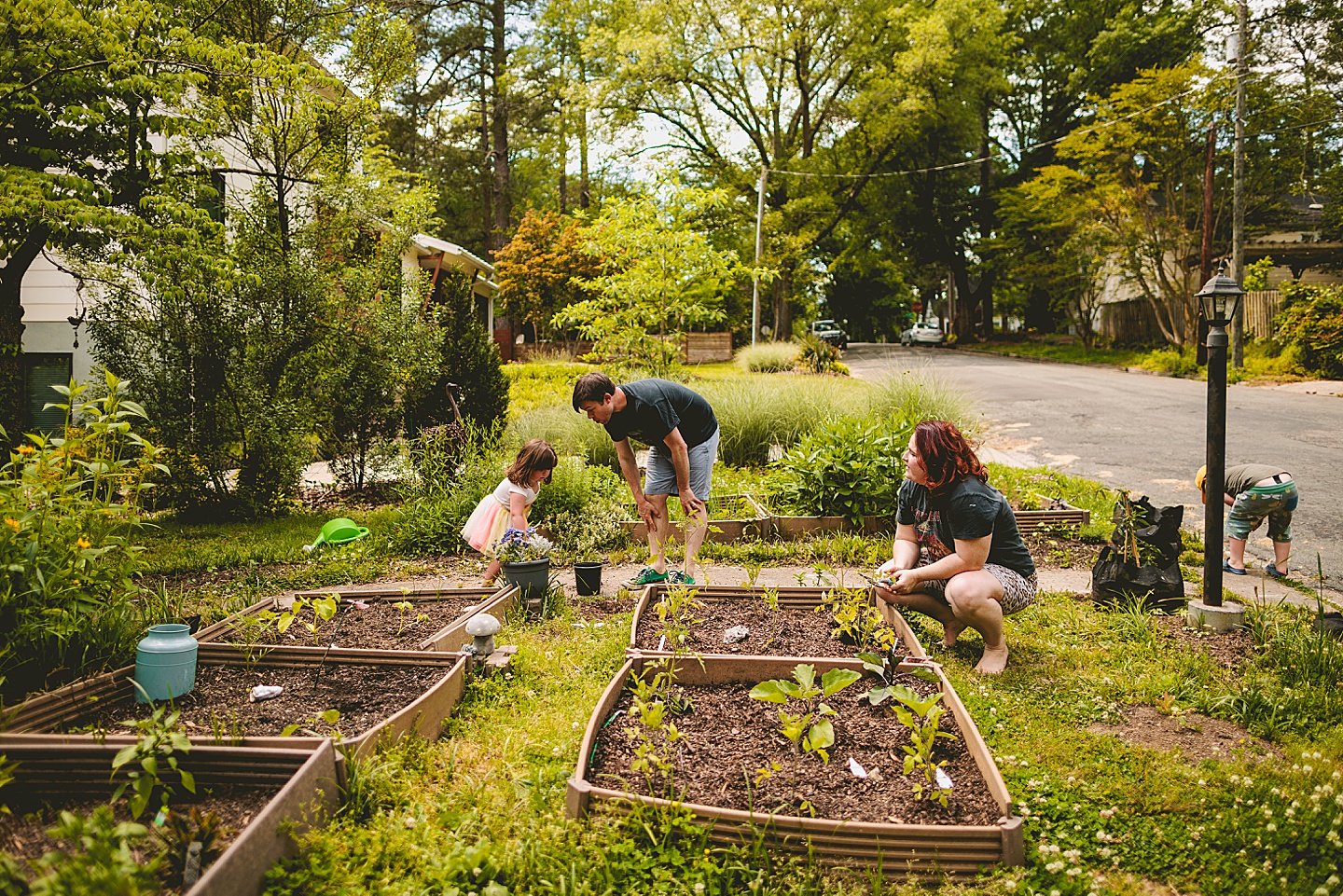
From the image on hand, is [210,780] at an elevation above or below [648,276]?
below

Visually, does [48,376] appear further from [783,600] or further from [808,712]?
[808,712]

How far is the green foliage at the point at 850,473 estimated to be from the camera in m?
6.17

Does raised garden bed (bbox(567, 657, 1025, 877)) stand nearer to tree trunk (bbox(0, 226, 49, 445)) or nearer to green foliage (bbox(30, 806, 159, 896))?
green foliage (bbox(30, 806, 159, 896))

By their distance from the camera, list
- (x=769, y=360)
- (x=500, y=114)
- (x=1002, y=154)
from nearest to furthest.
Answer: (x=769, y=360) → (x=500, y=114) → (x=1002, y=154)

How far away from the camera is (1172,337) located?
65.9 ft

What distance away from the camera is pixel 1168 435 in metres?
9.95

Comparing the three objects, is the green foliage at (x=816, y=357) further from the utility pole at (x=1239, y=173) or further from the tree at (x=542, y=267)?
the utility pole at (x=1239, y=173)

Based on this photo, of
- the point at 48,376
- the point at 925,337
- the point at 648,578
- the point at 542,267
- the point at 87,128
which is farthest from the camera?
the point at 925,337

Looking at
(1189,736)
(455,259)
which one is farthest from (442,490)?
(455,259)

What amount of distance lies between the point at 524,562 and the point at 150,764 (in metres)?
2.44

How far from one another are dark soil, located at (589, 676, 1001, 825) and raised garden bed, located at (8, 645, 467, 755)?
0.70 m

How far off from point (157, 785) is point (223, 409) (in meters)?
5.34

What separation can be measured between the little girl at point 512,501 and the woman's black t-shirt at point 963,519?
2210 mm

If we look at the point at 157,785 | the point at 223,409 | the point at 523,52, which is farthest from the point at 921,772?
the point at 523,52
